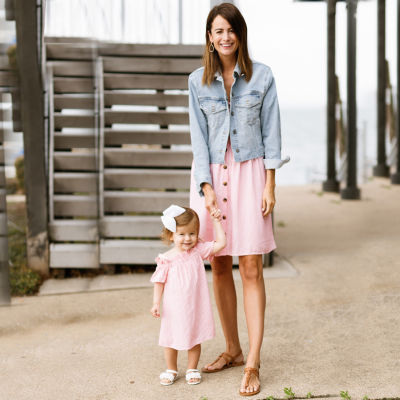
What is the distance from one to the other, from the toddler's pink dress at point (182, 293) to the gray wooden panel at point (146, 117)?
3.77 m

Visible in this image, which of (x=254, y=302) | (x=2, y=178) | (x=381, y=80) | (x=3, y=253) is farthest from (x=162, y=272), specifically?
(x=381, y=80)

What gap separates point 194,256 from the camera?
353cm

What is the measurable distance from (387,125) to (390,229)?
6.57 meters

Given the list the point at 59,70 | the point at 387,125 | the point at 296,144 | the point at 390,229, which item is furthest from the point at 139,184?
the point at 296,144

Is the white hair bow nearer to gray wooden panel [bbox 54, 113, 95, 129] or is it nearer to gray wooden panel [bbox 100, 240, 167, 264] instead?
gray wooden panel [bbox 100, 240, 167, 264]

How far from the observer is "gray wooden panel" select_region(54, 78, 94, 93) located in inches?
283

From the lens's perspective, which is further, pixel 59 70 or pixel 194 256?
pixel 59 70

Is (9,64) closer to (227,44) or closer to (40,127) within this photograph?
(40,127)

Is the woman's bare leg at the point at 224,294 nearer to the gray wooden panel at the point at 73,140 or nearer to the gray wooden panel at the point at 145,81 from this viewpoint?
the gray wooden panel at the point at 73,140

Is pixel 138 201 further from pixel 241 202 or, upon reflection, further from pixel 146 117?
pixel 241 202

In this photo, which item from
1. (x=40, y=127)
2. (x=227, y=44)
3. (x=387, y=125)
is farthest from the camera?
(x=387, y=125)

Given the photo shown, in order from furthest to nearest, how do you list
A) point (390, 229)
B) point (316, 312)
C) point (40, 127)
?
point (390, 229) → point (40, 127) → point (316, 312)

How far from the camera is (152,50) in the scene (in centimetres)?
738

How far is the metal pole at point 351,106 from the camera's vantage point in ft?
34.9
